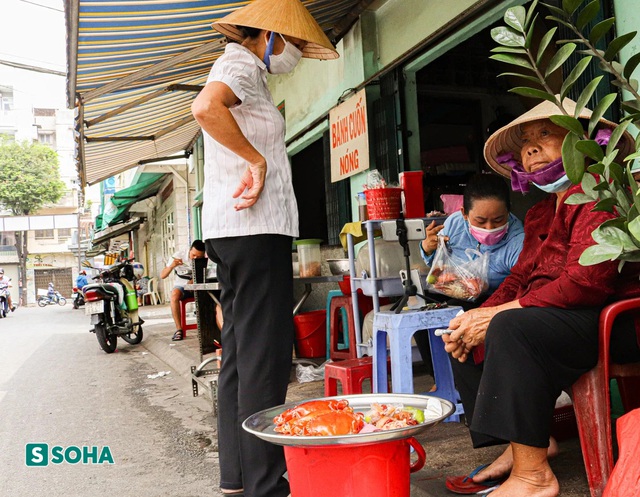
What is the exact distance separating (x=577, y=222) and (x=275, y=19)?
1314 millimetres

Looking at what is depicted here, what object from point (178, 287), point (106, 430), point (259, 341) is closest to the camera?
point (259, 341)

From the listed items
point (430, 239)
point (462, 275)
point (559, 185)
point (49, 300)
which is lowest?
point (49, 300)

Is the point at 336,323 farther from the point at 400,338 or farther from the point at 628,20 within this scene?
the point at 628,20

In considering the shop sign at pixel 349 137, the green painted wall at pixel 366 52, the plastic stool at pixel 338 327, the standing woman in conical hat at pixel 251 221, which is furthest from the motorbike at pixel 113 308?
the standing woman in conical hat at pixel 251 221

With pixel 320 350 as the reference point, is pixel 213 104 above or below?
above

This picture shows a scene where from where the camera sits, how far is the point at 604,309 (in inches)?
73.7

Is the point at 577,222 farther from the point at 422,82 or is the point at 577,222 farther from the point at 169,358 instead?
the point at 169,358

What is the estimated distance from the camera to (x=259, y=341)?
2.23 metres

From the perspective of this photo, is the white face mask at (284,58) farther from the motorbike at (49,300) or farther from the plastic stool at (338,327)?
the motorbike at (49,300)

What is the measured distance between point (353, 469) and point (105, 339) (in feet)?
24.9

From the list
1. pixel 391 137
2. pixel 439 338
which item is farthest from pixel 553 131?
pixel 391 137

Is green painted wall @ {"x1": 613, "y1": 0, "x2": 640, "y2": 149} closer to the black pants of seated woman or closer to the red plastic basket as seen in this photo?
the red plastic basket

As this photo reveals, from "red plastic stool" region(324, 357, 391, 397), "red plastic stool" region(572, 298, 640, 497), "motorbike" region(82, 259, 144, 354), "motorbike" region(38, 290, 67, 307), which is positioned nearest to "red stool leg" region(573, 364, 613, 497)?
"red plastic stool" region(572, 298, 640, 497)

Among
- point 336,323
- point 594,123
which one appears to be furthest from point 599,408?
point 336,323
